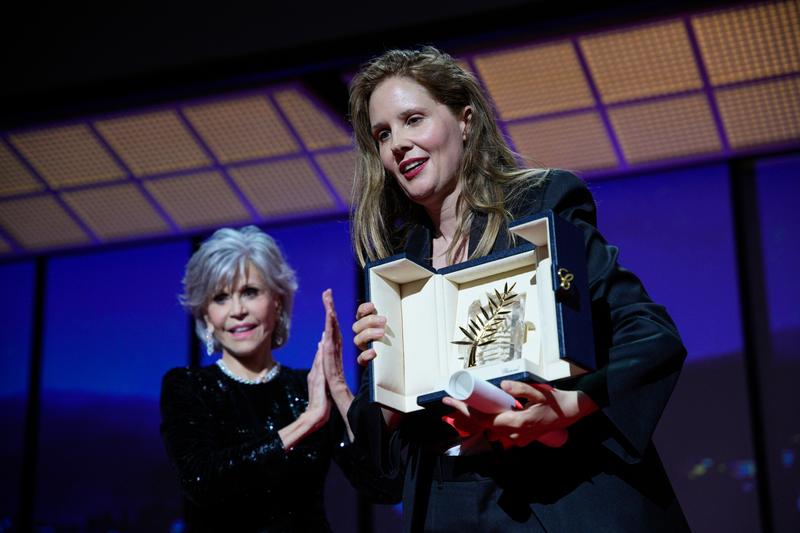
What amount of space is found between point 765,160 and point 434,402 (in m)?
3.60

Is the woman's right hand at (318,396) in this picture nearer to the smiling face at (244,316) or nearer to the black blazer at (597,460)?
the smiling face at (244,316)

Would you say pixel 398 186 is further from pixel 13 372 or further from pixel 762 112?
pixel 13 372

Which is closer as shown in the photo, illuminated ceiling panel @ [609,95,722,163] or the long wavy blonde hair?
the long wavy blonde hair

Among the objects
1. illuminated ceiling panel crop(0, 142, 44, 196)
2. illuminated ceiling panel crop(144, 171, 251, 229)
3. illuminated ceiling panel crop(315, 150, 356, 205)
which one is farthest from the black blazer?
illuminated ceiling panel crop(0, 142, 44, 196)

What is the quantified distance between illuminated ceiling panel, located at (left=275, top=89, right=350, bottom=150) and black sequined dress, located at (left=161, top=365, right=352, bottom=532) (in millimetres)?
1948

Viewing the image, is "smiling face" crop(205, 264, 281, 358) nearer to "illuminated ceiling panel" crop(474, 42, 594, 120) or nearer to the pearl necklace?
the pearl necklace

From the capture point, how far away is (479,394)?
1432 millimetres

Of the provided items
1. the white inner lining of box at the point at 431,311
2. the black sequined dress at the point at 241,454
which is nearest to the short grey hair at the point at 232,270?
the black sequined dress at the point at 241,454

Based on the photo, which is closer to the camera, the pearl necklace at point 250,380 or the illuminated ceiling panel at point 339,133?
the pearl necklace at point 250,380

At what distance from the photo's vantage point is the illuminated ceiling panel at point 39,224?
217 inches

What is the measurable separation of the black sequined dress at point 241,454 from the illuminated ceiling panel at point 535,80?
76.4 inches

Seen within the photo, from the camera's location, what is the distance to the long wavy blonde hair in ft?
6.23

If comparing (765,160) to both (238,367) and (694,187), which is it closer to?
(694,187)

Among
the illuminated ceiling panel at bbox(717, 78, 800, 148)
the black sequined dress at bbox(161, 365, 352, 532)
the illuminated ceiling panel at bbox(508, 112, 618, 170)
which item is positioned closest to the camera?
the black sequined dress at bbox(161, 365, 352, 532)
